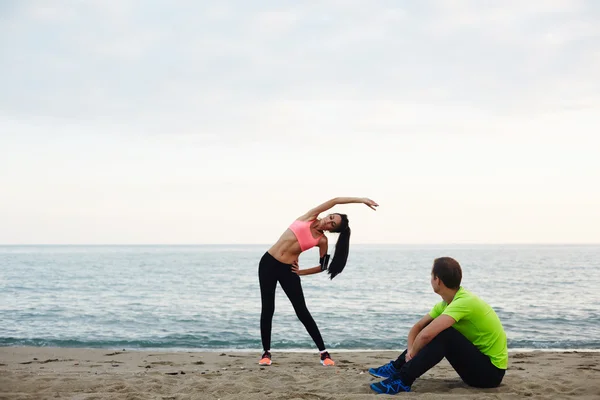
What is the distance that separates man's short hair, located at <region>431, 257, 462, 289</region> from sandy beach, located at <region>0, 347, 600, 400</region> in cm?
95

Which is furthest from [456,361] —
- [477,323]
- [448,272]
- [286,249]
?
[286,249]

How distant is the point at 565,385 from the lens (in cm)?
537

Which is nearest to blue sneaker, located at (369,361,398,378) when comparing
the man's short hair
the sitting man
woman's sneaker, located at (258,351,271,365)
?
the sitting man

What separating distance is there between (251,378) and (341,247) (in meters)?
1.88

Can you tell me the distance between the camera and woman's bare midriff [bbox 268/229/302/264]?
680 centimetres

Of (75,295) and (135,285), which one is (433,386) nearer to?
(75,295)

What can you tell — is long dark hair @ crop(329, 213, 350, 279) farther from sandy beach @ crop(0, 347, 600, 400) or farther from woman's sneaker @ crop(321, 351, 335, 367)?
sandy beach @ crop(0, 347, 600, 400)

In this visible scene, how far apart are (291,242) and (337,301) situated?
42.7 feet

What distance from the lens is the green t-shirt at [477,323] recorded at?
4633 millimetres

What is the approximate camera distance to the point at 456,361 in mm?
4859

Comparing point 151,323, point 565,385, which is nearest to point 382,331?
point 151,323

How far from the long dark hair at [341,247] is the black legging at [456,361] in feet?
6.08

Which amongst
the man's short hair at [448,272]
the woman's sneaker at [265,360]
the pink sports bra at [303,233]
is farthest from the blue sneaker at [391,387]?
the woman's sneaker at [265,360]

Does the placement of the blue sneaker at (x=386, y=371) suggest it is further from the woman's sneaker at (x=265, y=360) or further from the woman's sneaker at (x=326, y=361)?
the woman's sneaker at (x=265, y=360)
